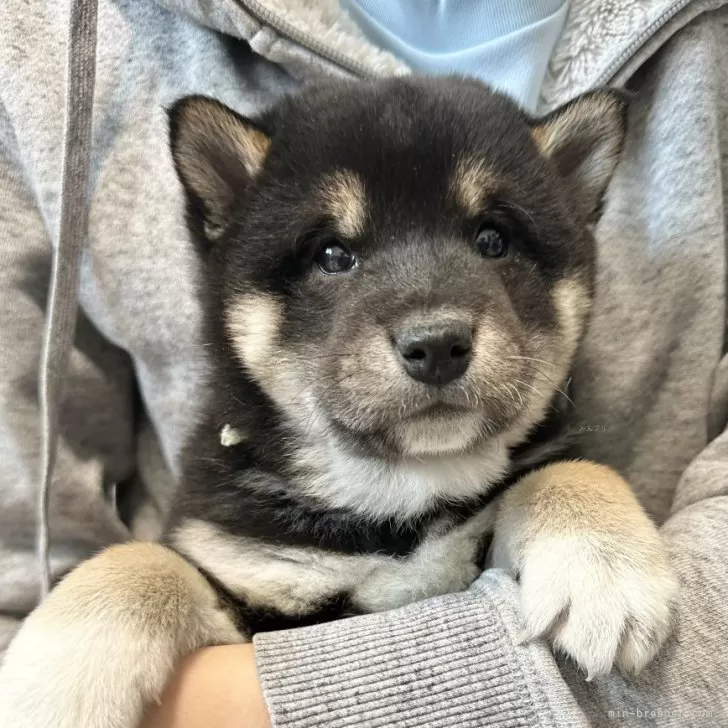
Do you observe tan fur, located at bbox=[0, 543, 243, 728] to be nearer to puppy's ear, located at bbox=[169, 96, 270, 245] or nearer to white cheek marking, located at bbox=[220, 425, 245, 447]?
white cheek marking, located at bbox=[220, 425, 245, 447]

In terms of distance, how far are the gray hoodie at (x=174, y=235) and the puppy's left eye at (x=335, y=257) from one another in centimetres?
44

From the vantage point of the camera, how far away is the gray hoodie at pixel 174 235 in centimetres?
152

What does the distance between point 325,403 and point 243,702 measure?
1.79 ft

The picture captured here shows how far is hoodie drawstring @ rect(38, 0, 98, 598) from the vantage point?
1.38m

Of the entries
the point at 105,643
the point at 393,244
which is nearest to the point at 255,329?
the point at 393,244

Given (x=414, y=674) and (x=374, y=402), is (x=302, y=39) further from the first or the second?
(x=414, y=674)

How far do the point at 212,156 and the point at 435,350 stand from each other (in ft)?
2.31

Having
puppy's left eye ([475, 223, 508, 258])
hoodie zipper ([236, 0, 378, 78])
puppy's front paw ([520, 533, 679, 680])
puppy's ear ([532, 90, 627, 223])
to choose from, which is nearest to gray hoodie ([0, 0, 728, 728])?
hoodie zipper ([236, 0, 378, 78])

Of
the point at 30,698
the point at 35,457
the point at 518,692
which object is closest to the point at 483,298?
the point at 518,692

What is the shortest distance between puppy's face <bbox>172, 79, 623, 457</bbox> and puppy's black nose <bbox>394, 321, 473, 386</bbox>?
0.07 feet

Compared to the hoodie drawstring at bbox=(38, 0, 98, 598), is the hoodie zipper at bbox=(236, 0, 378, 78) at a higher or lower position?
higher

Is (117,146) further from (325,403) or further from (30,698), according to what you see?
(30,698)

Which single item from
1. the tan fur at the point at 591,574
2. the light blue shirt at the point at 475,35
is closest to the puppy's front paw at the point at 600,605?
the tan fur at the point at 591,574

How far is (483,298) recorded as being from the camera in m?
1.20
